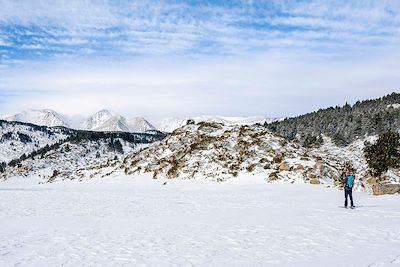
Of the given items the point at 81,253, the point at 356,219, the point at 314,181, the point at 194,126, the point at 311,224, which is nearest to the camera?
the point at 81,253

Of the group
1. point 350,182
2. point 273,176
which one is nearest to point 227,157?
point 273,176

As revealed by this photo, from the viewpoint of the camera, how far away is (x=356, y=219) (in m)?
19.1

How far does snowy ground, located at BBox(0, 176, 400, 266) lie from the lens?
1177cm

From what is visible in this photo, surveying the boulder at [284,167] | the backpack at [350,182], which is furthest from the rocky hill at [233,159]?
the backpack at [350,182]

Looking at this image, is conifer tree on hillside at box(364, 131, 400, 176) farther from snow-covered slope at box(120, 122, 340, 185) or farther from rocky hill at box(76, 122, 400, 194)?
snow-covered slope at box(120, 122, 340, 185)

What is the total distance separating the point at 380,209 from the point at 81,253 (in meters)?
17.8

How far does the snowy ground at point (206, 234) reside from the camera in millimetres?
11766

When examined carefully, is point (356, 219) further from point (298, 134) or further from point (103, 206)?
point (298, 134)

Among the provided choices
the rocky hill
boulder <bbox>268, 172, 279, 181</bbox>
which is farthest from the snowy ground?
the rocky hill

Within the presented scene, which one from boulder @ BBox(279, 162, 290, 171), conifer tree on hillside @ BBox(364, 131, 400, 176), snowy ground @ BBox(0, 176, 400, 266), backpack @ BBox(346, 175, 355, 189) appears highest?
conifer tree on hillside @ BBox(364, 131, 400, 176)

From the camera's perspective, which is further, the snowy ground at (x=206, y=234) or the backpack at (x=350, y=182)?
the backpack at (x=350, y=182)

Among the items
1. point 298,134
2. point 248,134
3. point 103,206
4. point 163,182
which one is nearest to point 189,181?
point 163,182

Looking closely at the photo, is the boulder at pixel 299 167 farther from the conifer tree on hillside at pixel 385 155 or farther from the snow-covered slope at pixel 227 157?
the conifer tree on hillside at pixel 385 155

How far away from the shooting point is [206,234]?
1580 centimetres
